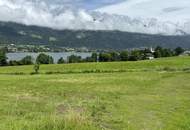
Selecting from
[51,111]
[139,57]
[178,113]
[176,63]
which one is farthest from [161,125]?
[139,57]

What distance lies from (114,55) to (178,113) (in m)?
141

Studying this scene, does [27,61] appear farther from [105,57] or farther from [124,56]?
[124,56]

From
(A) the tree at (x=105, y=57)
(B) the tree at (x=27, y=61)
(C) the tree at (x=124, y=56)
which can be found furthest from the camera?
(C) the tree at (x=124, y=56)

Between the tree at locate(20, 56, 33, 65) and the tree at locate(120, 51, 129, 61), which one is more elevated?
the tree at locate(120, 51, 129, 61)

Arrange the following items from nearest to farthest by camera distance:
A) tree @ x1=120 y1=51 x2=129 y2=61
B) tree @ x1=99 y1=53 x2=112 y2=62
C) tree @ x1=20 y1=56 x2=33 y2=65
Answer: tree @ x1=20 y1=56 x2=33 y2=65 → tree @ x1=99 y1=53 x2=112 y2=62 → tree @ x1=120 y1=51 x2=129 y2=61

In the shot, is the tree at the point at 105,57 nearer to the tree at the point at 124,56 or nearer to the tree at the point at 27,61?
the tree at the point at 124,56

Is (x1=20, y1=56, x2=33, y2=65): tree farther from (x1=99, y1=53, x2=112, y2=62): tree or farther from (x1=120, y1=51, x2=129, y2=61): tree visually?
(x1=120, y1=51, x2=129, y2=61): tree

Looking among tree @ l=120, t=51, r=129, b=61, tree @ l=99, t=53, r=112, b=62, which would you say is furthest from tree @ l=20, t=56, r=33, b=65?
tree @ l=120, t=51, r=129, b=61

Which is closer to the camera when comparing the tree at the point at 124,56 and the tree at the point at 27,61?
the tree at the point at 27,61

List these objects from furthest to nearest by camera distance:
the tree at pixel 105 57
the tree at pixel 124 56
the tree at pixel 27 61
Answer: the tree at pixel 124 56
the tree at pixel 105 57
the tree at pixel 27 61

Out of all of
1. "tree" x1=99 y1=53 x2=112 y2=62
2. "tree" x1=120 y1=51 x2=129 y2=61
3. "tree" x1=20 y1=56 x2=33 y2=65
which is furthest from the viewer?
"tree" x1=120 y1=51 x2=129 y2=61

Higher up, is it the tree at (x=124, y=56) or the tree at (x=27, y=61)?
the tree at (x=124, y=56)

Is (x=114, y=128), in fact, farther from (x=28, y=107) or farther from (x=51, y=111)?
(x=28, y=107)

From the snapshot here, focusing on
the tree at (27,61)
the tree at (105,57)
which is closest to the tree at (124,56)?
the tree at (105,57)
